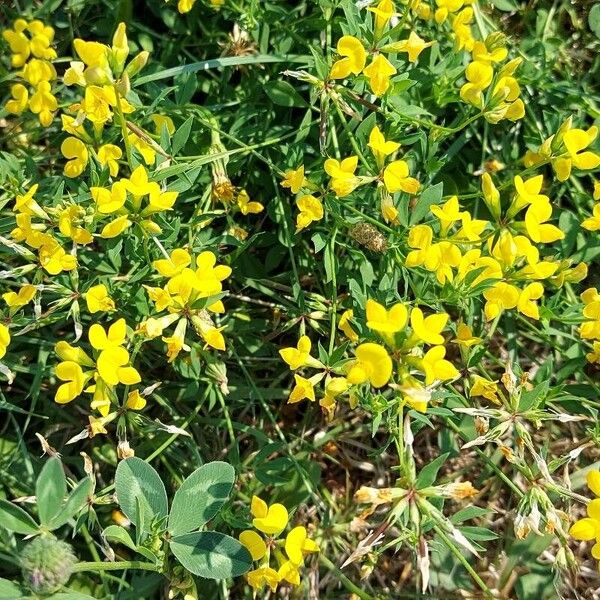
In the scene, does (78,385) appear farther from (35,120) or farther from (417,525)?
(35,120)

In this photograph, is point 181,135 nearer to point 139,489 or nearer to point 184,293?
point 184,293

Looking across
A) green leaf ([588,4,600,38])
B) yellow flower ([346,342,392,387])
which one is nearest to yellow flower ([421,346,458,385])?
yellow flower ([346,342,392,387])

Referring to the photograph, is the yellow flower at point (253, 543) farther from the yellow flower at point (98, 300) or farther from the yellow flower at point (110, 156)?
the yellow flower at point (110, 156)

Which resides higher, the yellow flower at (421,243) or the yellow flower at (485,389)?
the yellow flower at (421,243)

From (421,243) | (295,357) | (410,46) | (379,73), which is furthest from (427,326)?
(410,46)

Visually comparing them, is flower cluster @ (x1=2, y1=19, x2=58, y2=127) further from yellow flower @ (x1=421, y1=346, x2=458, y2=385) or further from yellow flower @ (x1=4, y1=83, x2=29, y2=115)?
yellow flower @ (x1=421, y1=346, x2=458, y2=385)

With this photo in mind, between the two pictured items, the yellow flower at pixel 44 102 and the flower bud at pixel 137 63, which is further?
the yellow flower at pixel 44 102

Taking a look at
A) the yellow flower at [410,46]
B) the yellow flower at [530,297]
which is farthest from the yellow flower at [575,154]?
the yellow flower at [410,46]
